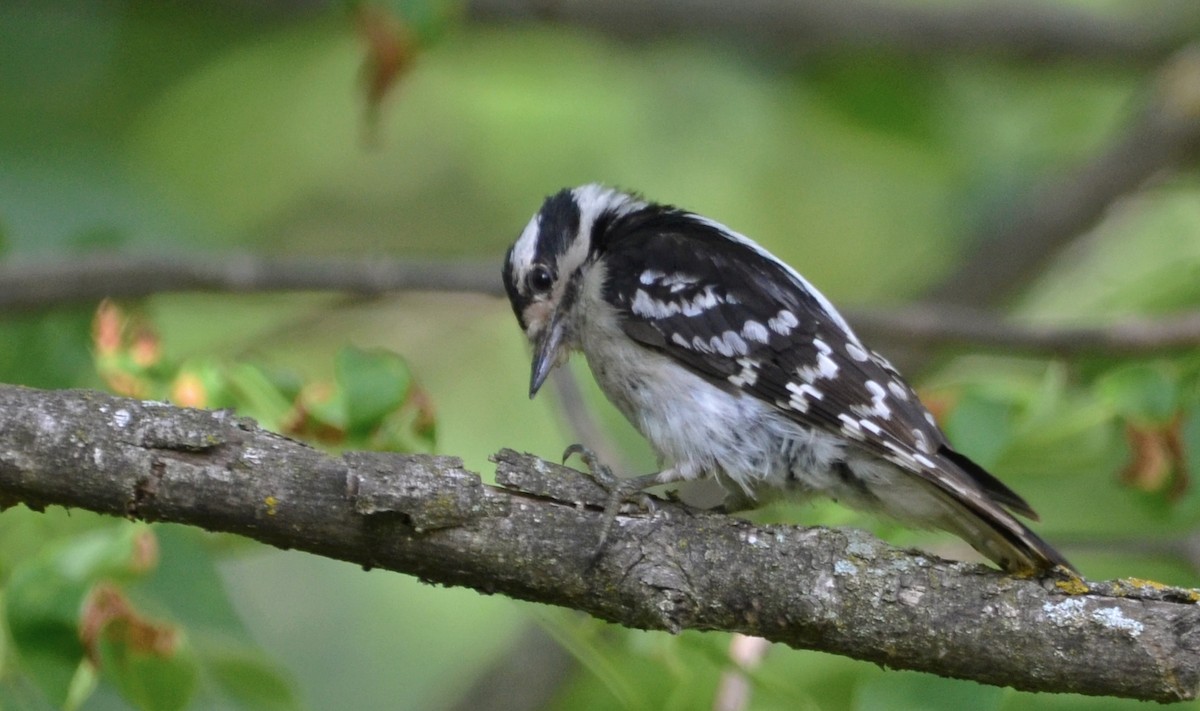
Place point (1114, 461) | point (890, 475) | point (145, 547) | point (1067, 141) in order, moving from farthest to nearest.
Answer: point (1067, 141) → point (1114, 461) → point (890, 475) → point (145, 547)

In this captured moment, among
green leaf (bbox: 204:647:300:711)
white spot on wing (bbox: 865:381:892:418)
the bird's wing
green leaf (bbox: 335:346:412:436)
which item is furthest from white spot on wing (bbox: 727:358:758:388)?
green leaf (bbox: 204:647:300:711)

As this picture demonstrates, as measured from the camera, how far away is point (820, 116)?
22.4 feet

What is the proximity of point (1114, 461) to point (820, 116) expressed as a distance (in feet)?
11.8

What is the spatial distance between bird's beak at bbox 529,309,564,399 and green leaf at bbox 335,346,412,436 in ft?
2.67

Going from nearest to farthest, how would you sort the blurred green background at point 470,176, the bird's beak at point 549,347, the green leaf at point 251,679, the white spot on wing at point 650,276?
the green leaf at point 251,679
the white spot on wing at point 650,276
the bird's beak at point 549,347
the blurred green background at point 470,176

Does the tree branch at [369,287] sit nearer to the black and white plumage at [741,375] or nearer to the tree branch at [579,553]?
the black and white plumage at [741,375]

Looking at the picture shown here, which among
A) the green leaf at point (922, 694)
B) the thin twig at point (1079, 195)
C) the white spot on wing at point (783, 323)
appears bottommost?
the green leaf at point (922, 694)

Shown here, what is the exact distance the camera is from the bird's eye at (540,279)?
409 centimetres

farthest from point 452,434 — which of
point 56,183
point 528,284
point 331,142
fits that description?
point 528,284

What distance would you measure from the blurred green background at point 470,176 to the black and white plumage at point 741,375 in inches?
50.3

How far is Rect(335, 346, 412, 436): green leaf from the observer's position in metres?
3.14

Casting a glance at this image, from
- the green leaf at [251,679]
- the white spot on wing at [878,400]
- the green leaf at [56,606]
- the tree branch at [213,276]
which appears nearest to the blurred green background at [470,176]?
the tree branch at [213,276]

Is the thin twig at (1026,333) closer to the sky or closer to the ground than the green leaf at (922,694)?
closer to the sky

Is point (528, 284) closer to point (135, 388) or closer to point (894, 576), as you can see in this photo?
point (135, 388)
